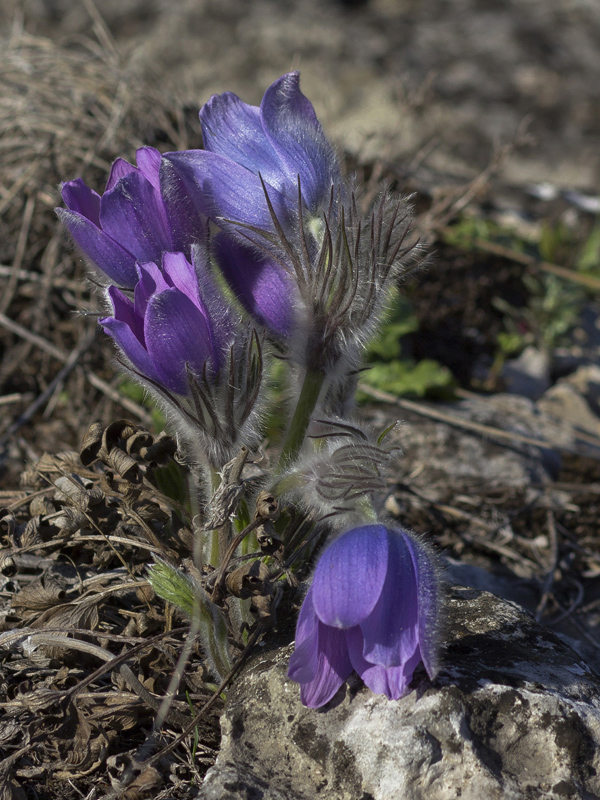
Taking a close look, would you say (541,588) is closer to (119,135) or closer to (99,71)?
(119,135)

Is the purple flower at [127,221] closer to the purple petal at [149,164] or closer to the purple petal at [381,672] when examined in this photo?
the purple petal at [149,164]

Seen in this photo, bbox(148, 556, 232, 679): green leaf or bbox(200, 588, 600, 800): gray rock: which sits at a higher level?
bbox(148, 556, 232, 679): green leaf

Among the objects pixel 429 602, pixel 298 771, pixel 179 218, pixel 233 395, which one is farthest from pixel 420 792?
pixel 179 218

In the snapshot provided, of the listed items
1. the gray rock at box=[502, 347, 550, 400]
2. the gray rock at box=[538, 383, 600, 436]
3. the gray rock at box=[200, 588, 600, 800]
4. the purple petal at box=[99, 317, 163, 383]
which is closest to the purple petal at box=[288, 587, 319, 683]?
the gray rock at box=[200, 588, 600, 800]

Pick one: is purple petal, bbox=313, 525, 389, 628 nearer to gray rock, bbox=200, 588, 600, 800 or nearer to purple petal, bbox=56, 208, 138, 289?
gray rock, bbox=200, 588, 600, 800

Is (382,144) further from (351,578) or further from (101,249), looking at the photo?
(351,578)

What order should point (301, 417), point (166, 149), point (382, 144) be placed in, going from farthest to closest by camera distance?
1. point (382, 144)
2. point (166, 149)
3. point (301, 417)

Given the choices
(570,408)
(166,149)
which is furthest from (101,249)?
(570,408)
